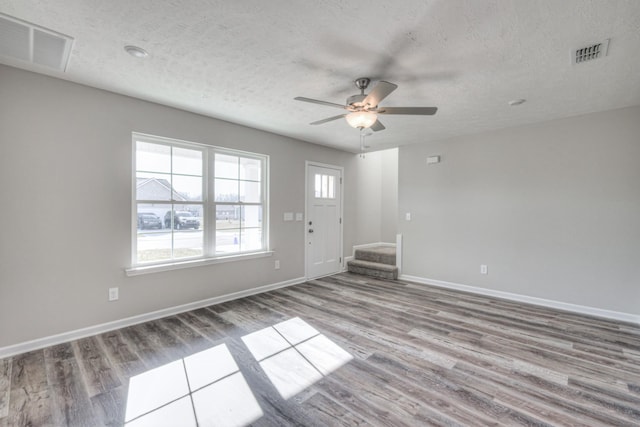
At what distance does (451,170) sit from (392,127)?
1.43m

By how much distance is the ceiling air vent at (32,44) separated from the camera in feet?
6.39

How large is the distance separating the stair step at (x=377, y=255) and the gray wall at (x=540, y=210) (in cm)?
51

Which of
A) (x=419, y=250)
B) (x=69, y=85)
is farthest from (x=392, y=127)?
(x=69, y=85)

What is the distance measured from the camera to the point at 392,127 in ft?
13.7

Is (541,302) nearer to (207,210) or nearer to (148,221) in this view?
(207,210)

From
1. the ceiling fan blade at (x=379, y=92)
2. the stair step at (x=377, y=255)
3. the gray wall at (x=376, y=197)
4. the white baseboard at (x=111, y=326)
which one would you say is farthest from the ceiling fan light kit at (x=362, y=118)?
the gray wall at (x=376, y=197)

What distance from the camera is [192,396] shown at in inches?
78.6

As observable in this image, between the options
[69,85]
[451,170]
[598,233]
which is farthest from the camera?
[451,170]

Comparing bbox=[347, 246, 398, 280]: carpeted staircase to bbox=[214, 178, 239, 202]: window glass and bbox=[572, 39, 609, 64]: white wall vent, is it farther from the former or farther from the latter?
bbox=[572, 39, 609, 64]: white wall vent

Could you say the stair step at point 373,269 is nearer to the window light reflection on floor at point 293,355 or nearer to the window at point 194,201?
the window at point 194,201

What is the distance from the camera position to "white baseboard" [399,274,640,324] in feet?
11.2

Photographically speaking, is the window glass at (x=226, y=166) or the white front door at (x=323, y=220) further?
the white front door at (x=323, y=220)

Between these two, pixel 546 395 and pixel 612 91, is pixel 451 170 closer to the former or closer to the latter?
pixel 612 91

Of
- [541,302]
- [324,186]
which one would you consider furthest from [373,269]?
[541,302]
